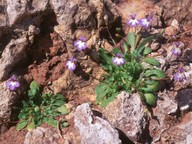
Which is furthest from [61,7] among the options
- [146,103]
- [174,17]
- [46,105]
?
[174,17]

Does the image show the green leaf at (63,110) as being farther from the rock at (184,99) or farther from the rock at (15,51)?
the rock at (184,99)

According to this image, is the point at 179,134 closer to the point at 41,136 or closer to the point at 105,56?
the point at 105,56

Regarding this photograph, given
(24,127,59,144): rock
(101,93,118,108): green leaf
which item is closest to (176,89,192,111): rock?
(101,93,118,108): green leaf

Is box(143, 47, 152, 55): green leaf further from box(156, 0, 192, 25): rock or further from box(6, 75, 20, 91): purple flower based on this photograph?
box(6, 75, 20, 91): purple flower

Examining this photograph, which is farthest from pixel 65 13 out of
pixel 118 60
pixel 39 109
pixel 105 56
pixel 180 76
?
pixel 180 76

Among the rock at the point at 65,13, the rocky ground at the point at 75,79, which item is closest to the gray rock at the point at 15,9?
the rocky ground at the point at 75,79

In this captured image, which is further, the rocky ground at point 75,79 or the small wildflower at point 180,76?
the small wildflower at point 180,76
